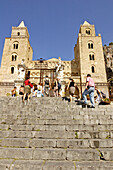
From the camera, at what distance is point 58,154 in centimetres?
306

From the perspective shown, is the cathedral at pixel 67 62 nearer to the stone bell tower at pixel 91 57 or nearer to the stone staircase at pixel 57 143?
the stone bell tower at pixel 91 57

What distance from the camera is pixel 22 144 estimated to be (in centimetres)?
349

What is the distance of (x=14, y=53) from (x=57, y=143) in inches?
1212

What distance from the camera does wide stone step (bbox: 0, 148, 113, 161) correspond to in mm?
2998

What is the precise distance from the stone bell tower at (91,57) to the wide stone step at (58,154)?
2469cm

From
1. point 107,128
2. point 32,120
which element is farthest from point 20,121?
point 107,128

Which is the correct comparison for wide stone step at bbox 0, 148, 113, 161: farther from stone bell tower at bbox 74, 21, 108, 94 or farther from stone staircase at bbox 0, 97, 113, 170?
stone bell tower at bbox 74, 21, 108, 94

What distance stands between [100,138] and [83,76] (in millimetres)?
24735

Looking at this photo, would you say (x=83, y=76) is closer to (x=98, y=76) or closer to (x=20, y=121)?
(x=98, y=76)

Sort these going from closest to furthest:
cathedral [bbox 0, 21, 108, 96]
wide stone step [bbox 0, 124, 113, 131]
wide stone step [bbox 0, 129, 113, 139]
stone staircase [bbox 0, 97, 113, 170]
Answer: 1. stone staircase [bbox 0, 97, 113, 170]
2. wide stone step [bbox 0, 129, 113, 139]
3. wide stone step [bbox 0, 124, 113, 131]
4. cathedral [bbox 0, 21, 108, 96]

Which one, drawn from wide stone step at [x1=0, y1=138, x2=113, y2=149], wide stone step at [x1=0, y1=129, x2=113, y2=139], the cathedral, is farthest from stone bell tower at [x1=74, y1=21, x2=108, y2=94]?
wide stone step at [x1=0, y1=138, x2=113, y2=149]

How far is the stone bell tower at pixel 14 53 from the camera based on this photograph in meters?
28.6

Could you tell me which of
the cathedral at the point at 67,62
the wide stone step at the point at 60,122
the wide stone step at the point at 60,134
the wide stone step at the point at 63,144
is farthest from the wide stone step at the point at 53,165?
the cathedral at the point at 67,62

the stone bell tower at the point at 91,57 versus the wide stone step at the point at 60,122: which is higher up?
the stone bell tower at the point at 91,57
